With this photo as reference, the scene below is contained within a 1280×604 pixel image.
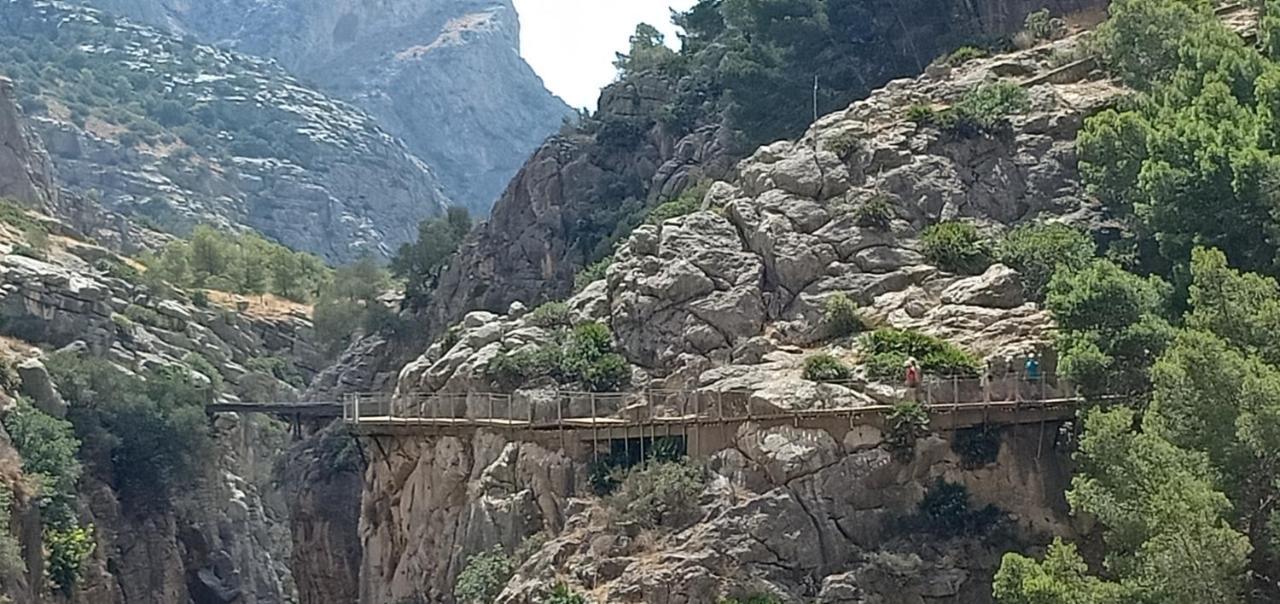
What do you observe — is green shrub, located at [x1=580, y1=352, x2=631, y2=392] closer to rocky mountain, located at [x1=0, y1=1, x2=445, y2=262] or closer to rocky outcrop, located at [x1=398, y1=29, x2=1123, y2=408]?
rocky outcrop, located at [x1=398, y1=29, x2=1123, y2=408]

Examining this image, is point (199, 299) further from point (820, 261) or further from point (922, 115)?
point (820, 261)

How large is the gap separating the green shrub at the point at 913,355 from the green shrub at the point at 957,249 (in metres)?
3.40

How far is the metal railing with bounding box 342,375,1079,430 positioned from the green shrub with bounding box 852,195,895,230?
7.04 meters

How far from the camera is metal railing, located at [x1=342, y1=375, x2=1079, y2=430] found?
3300 cm

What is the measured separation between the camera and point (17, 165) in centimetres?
11188

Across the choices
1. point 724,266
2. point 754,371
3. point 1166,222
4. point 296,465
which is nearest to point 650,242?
point 724,266

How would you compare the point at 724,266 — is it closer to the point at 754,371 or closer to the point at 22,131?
the point at 754,371

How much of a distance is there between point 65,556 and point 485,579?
28.9 meters

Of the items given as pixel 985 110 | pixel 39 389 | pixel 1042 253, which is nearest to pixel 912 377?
pixel 1042 253

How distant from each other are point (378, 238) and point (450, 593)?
510 ft

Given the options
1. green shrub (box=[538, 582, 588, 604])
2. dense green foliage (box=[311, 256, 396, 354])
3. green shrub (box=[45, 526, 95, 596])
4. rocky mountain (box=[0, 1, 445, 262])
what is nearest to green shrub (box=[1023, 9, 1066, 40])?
green shrub (box=[538, 582, 588, 604])

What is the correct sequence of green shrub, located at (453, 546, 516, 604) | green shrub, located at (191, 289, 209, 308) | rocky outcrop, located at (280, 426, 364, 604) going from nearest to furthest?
green shrub, located at (453, 546, 516, 604)
rocky outcrop, located at (280, 426, 364, 604)
green shrub, located at (191, 289, 209, 308)

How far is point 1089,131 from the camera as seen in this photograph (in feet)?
124

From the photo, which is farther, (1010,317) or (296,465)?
(296,465)
